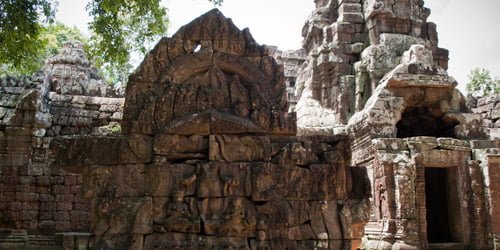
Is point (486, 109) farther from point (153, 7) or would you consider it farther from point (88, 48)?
point (88, 48)

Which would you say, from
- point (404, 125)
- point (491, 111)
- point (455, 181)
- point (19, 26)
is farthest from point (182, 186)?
point (491, 111)

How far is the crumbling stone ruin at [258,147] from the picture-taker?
5809mm

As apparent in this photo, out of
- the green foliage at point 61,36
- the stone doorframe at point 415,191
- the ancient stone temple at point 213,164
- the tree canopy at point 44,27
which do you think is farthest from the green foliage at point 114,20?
the green foliage at point 61,36

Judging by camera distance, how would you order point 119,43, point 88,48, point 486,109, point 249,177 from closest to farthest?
point 249,177
point 119,43
point 88,48
point 486,109

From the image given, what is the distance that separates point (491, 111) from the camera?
46.5 feet

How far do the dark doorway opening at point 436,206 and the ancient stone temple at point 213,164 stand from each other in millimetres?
7485

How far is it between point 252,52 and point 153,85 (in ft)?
4.70

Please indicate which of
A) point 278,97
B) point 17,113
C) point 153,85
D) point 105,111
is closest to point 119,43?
point 105,111

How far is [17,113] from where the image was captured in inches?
454

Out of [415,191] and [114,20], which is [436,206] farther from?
[114,20]

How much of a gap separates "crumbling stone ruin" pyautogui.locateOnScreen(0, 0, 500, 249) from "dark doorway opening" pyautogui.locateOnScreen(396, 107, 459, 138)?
0.06 metres

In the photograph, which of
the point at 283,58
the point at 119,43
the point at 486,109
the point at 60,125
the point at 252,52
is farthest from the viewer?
the point at 283,58

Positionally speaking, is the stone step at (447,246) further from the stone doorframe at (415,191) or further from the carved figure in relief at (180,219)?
the carved figure in relief at (180,219)

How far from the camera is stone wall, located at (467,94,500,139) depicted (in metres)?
13.7
